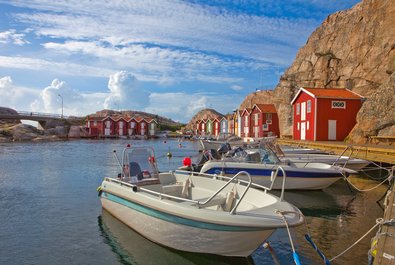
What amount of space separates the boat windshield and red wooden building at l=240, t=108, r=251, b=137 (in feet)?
172

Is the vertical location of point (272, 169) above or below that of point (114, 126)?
below

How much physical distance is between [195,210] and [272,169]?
9.43 m

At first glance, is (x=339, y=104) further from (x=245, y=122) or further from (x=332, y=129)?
(x=245, y=122)

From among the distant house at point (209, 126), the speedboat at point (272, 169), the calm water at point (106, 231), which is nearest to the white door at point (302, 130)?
the calm water at point (106, 231)

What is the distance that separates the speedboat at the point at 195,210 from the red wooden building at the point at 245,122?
52.5m

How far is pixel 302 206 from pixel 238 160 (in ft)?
14.5

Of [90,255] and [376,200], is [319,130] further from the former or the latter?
[90,255]

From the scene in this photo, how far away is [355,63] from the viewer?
167 feet

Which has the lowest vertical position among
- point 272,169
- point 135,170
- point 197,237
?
point 197,237

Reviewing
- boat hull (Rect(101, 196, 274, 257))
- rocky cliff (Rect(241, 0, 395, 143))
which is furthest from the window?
boat hull (Rect(101, 196, 274, 257))

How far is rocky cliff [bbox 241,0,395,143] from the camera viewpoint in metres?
33.1

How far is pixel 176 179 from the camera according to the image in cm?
1253

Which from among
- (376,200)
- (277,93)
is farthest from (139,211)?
(277,93)

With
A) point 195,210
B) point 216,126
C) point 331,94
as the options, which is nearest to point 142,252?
point 195,210
